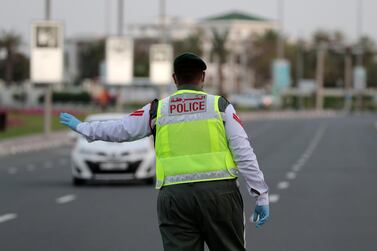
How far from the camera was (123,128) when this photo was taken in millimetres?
7602

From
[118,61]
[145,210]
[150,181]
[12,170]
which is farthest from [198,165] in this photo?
[118,61]

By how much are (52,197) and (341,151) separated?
21465 millimetres

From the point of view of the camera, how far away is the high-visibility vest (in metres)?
7.34

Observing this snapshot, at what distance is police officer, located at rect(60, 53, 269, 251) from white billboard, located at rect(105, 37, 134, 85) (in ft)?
169

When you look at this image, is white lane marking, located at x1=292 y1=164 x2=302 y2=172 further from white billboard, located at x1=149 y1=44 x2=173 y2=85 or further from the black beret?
white billboard, located at x1=149 y1=44 x2=173 y2=85

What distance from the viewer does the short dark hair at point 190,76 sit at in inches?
295

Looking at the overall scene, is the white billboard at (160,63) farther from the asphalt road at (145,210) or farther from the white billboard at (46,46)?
the asphalt road at (145,210)

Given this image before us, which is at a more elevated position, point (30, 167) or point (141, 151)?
point (141, 151)

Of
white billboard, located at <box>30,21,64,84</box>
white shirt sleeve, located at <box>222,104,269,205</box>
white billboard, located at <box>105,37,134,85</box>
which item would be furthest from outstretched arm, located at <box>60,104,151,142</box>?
white billboard, located at <box>105,37,134,85</box>

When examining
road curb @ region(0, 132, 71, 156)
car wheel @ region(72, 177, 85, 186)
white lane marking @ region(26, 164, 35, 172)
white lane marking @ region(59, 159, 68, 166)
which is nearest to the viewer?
car wheel @ region(72, 177, 85, 186)

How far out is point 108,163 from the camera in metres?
23.8

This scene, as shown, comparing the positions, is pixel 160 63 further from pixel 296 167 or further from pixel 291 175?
pixel 291 175

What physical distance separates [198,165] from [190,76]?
0.56 meters

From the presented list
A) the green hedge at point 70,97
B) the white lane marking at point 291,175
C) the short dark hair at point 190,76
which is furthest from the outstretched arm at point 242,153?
the green hedge at point 70,97
